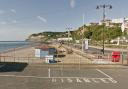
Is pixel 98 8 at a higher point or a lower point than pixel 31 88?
higher

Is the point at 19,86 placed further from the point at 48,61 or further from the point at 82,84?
the point at 48,61

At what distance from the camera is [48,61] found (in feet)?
127

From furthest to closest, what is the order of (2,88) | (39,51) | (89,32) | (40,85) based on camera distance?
(89,32)
(39,51)
(40,85)
(2,88)

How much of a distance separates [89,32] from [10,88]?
181899 millimetres

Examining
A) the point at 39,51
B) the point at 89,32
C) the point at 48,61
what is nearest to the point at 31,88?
the point at 48,61

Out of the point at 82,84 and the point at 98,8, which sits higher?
the point at 98,8

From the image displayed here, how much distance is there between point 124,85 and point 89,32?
178745 millimetres

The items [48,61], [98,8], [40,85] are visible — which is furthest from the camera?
[98,8]

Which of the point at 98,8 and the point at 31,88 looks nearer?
the point at 31,88

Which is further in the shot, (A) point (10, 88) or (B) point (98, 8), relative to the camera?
(B) point (98, 8)

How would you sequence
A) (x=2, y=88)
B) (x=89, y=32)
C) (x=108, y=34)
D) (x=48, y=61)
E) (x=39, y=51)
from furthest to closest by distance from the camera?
(x=89, y=32) < (x=108, y=34) < (x=39, y=51) < (x=48, y=61) < (x=2, y=88)

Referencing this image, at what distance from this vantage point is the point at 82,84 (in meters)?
20.7

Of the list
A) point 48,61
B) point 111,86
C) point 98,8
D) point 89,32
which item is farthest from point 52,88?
point 89,32

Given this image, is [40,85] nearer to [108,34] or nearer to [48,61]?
[48,61]
